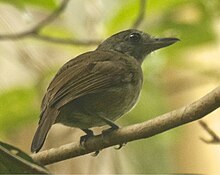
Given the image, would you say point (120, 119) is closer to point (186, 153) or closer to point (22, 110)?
point (22, 110)

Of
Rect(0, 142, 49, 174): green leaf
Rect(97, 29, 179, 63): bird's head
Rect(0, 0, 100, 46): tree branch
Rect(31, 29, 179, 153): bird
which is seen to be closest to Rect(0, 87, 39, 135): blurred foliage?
Rect(31, 29, 179, 153): bird

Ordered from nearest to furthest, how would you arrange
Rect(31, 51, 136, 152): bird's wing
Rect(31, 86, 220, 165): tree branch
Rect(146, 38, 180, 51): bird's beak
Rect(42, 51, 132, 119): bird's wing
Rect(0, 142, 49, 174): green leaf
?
Rect(0, 142, 49, 174): green leaf, Rect(31, 86, 220, 165): tree branch, Rect(31, 51, 136, 152): bird's wing, Rect(42, 51, 132, 119): bird's wing, Rect(146, 38, 180, 51): bird's beak

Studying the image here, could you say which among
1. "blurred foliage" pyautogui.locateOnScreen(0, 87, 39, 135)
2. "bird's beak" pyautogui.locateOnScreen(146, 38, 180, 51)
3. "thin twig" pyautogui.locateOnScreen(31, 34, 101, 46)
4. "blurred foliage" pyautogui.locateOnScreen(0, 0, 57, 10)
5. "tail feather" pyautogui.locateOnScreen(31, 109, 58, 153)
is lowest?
"tail feather" pyautogui.locateOnScreen(31, 109, 58, 153)

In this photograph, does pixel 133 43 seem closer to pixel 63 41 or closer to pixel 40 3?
pixel 63 41

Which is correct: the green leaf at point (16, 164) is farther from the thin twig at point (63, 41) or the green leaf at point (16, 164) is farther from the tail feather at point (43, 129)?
the thin twig at point (63, 41)

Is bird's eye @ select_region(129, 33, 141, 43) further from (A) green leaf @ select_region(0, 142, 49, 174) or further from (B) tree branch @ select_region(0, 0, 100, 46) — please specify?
(A) green leaf @ select_region(0, 142, 49, 174)

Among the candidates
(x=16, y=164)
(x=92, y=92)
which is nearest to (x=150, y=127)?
(x=16, y=164)

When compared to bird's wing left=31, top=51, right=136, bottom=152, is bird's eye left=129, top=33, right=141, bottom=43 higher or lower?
higher

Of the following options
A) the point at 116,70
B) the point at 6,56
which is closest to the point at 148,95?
the point at 116,70
